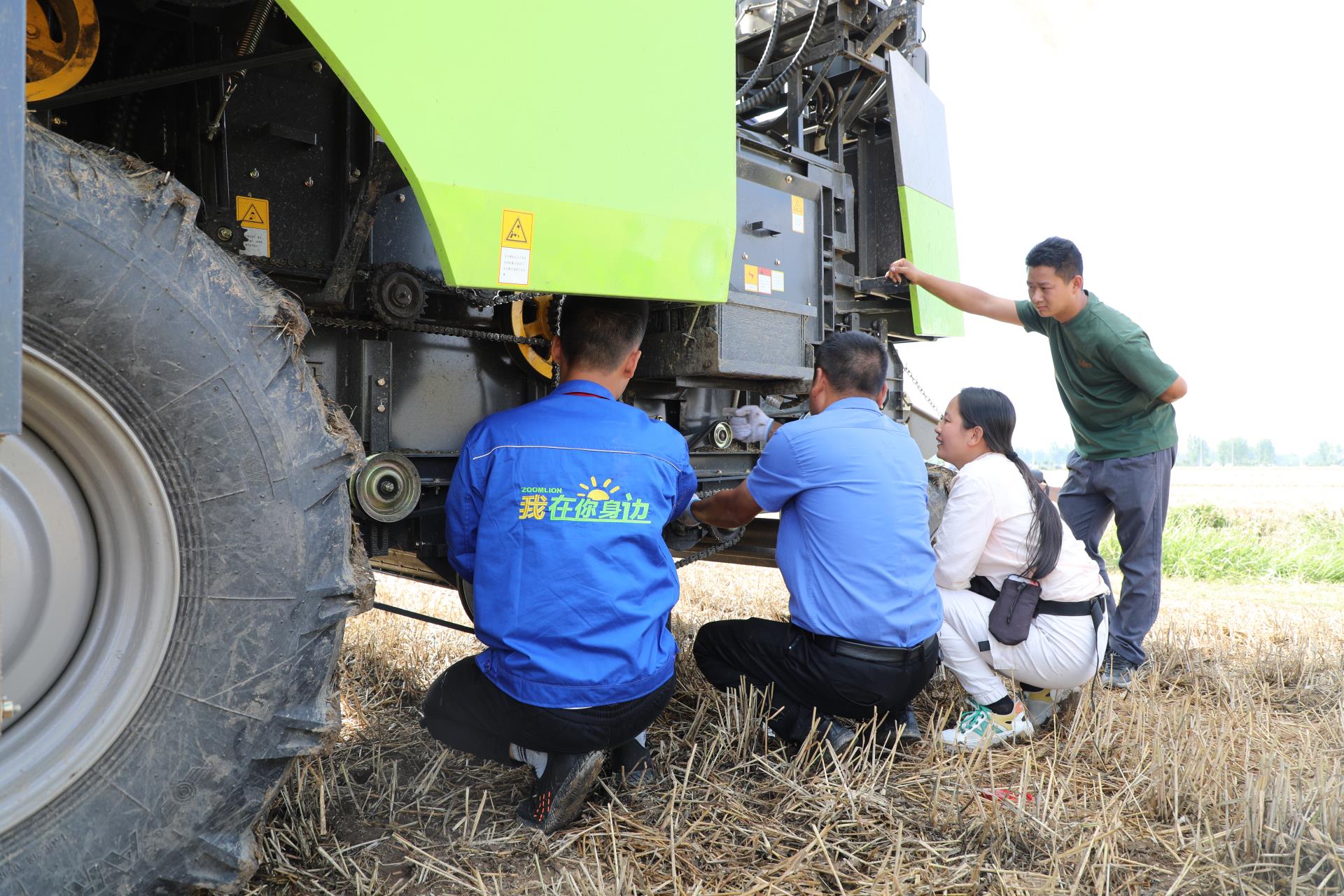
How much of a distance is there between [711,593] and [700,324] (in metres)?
3.11

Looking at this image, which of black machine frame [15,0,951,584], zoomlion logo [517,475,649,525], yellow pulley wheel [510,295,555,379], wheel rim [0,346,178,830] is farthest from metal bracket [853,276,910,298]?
wheel rim [0,346,178,830]

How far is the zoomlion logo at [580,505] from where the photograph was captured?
86.0 inches

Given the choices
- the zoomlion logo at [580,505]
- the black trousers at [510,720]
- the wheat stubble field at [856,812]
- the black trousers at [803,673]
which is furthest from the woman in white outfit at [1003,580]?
the zoomlion logo at [580,505]

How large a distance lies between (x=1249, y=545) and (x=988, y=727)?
8494 mm

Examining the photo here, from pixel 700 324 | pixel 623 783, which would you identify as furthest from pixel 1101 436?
pixel 623 783

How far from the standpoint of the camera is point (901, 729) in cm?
269

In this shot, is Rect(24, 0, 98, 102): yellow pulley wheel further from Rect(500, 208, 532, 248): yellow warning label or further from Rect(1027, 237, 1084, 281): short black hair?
Rect(1027, 237, 1084, 281): short black hair

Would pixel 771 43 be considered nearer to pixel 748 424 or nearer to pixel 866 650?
pixel 748 424

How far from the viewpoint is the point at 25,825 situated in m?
1.37

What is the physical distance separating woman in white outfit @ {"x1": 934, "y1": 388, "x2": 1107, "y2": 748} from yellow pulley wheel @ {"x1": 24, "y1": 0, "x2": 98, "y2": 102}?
258 cm

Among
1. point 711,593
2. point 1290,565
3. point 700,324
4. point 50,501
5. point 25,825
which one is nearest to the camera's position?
point 25,825

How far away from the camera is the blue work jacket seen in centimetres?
215

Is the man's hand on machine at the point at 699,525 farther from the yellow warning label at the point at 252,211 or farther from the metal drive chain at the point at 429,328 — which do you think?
the yellow warning label at the point at 252,211

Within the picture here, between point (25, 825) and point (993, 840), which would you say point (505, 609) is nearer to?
point (25, 825)
